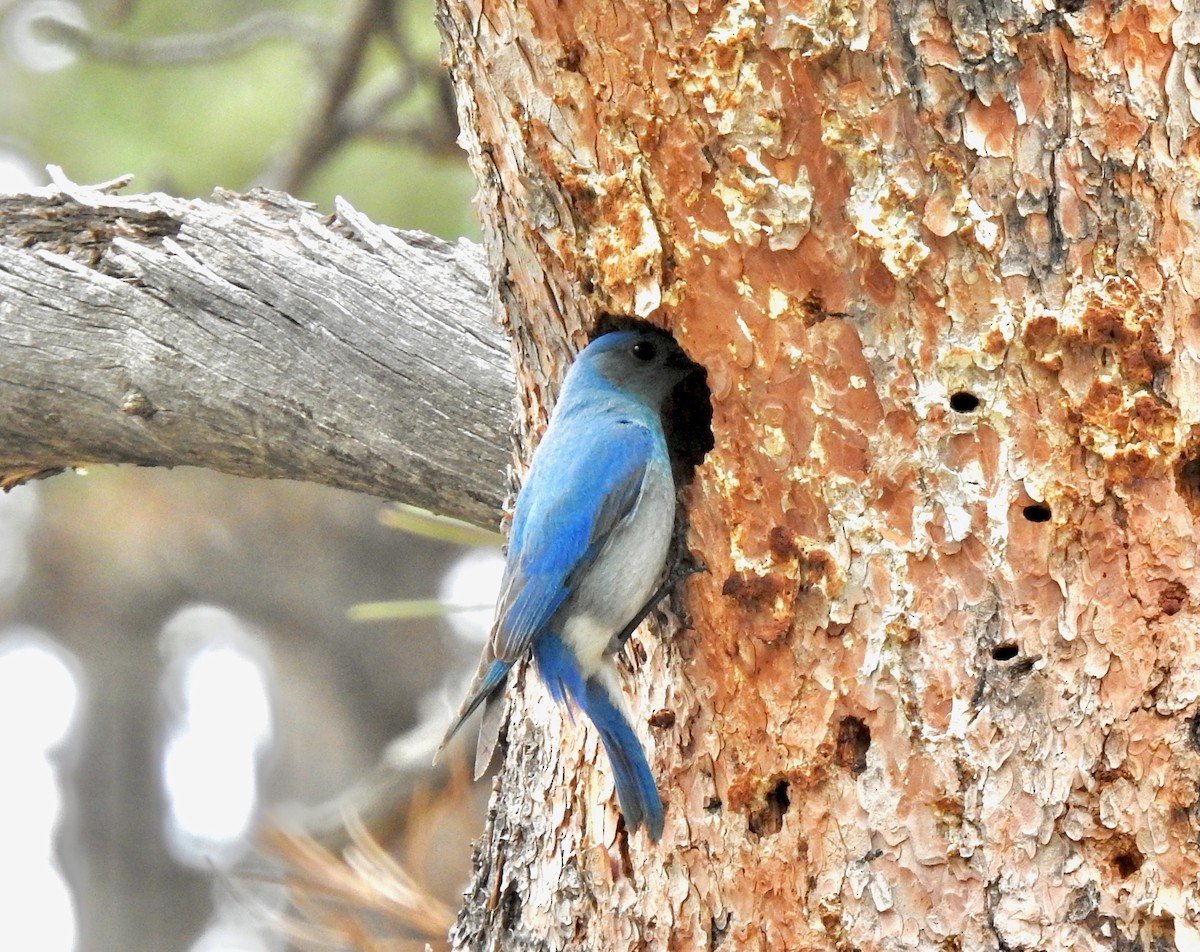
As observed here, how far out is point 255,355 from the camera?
362 cm

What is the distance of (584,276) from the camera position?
271 cm

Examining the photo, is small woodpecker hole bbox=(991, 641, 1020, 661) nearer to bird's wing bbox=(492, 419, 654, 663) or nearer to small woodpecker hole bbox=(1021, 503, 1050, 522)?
small woodpecker hole bbox=(1021, 503, 1050, 522)

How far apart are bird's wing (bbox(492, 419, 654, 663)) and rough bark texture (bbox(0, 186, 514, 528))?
632mm

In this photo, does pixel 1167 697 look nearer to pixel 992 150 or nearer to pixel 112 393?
pixel 992 150

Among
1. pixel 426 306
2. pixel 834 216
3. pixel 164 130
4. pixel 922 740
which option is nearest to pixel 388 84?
pixel 164 130

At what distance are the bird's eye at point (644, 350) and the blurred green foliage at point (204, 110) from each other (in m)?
2.84

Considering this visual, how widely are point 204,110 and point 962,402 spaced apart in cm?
544

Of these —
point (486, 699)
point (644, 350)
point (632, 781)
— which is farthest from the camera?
point (644, 350)

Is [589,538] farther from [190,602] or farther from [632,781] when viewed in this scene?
[190,602]

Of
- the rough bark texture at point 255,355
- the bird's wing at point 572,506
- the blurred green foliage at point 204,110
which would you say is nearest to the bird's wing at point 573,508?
the bird's wing at point 572,506

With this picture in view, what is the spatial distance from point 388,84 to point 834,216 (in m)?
3.51

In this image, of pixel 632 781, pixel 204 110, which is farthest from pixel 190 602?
pixel 632 781

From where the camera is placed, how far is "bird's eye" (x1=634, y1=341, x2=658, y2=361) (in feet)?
10.1

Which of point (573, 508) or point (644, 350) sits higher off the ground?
point (644, 350)
